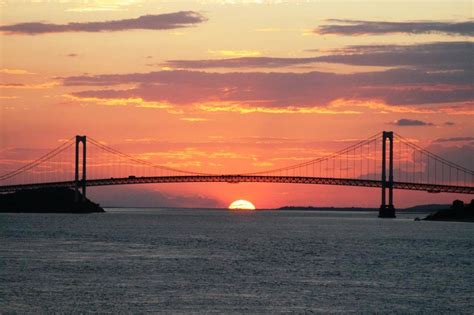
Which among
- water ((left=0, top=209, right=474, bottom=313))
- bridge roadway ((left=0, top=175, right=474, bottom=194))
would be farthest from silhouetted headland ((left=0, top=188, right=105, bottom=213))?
water ((left=0, top=209, right=474, bottom=313))

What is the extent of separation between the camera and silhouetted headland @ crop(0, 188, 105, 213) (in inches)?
7264

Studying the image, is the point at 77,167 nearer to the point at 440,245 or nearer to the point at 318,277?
the point at 440,245

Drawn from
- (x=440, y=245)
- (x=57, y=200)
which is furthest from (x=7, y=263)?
(x=57, y=200)

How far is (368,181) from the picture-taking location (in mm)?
138125

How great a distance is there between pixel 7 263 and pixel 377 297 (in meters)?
22.0

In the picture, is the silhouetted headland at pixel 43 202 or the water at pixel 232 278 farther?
the silhouetted headland at pixel 43 202

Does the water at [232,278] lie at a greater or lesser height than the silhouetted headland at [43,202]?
lesser

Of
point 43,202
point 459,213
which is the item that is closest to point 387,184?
point 459,213

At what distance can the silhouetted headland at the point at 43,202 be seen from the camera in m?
184

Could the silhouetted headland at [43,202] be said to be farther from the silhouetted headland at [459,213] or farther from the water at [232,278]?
the water at [232,278]

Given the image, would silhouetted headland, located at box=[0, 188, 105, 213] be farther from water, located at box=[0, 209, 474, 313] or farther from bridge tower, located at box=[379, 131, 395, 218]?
water, located at box=[0, 209, 474, 313]

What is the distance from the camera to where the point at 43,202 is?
190625mm

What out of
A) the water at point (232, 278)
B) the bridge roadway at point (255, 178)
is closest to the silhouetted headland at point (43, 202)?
the bridge roadway at point (255, 178)

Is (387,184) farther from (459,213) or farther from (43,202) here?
(43,202)
